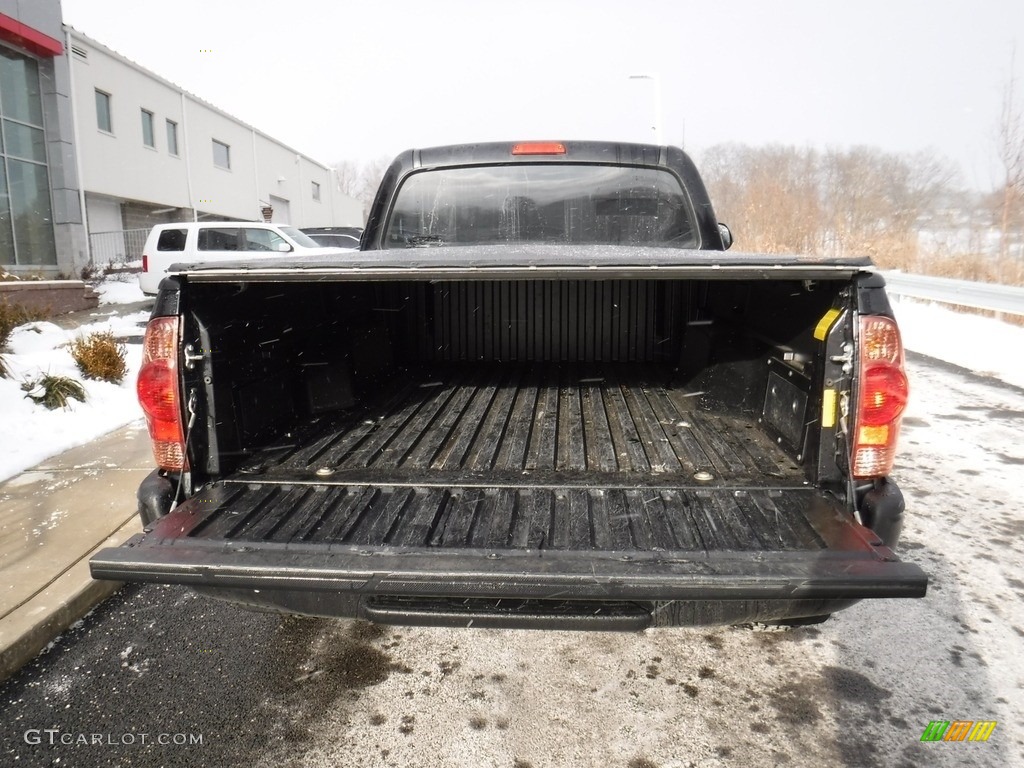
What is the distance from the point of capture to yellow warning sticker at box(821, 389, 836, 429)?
2141mm

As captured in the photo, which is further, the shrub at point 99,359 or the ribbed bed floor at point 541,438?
the shrub at point 99,359

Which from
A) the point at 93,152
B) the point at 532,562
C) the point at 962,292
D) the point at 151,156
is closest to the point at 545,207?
the point at 532,562

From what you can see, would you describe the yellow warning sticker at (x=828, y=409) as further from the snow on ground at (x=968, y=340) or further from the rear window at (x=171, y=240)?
the rear window at (x=171, y=240)

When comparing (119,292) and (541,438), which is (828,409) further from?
(119,292)

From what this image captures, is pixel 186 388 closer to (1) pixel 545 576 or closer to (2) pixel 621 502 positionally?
(1) pixel 545 576

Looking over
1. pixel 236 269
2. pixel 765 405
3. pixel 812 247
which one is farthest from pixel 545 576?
pixel 812 247

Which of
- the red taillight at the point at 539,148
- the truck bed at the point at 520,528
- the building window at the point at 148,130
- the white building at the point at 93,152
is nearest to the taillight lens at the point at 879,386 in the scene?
the truck bed at the point at 520,528

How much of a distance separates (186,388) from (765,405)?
7.69 feet

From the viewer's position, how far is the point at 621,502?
7.56 ft

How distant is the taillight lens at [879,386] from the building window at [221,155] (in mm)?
32584

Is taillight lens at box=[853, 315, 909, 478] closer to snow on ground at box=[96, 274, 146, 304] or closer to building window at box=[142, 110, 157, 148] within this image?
snow on ground at box=[96, 274, 146, 304]

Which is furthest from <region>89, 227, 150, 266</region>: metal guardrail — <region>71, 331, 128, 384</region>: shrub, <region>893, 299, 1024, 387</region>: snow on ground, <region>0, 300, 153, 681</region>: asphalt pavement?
<region>893, 299, 1024, 387</region>: snow on ground

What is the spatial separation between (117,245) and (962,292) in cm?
2482

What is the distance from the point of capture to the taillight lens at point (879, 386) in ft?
6.59
